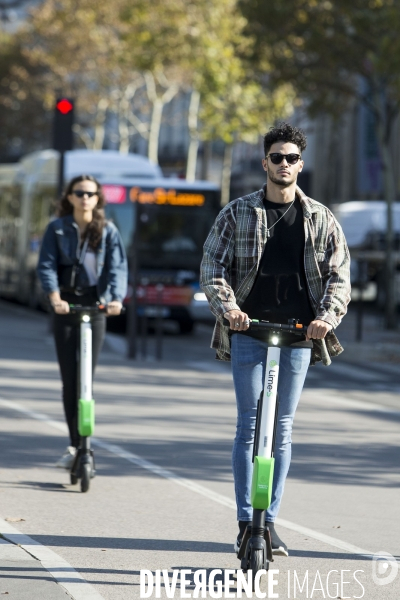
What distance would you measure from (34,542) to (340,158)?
48.7 m

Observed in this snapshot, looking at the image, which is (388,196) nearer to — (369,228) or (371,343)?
(371,343)

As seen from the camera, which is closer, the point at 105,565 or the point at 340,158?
the point at 105,565

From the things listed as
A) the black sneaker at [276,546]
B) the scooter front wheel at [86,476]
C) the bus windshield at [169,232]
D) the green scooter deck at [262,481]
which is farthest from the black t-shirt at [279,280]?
the bus windshield at [169,232]

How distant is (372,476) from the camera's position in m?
8.59

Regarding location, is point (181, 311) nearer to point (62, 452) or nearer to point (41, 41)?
point (62, 452)

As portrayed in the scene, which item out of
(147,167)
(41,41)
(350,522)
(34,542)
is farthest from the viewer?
(41,41)

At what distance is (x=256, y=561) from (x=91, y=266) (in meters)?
3.03

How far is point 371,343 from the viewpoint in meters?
21.0

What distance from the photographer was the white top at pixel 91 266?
Result: 26.1ft

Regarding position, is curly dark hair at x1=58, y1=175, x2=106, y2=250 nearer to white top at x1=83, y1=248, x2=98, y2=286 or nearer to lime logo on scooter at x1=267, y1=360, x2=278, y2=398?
white top at x1=83, y1=248, x2=98, y2=286

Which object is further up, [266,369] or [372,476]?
[266,369]

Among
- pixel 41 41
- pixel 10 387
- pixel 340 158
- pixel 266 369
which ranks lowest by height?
pixel 10 387

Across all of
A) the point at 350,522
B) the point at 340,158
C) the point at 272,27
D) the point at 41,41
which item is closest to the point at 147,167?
the point at 272,27

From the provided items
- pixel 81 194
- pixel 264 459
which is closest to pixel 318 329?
pixel 264 459
